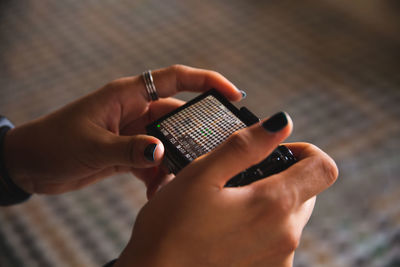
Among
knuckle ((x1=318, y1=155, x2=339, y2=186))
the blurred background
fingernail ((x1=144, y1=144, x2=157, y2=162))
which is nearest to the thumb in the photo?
fingernail ((x1=144, y1=144, x2=157, y2=162))

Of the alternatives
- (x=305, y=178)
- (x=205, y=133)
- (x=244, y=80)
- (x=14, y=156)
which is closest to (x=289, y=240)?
(x=305, y=178)

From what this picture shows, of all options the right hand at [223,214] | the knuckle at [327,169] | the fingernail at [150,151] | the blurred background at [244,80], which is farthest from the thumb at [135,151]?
the blurred background at [244,80]

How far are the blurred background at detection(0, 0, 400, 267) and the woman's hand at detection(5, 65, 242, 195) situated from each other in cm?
25

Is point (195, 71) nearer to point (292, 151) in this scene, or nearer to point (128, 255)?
point (292, 151)

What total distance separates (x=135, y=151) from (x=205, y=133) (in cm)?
11

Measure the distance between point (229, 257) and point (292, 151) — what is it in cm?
19

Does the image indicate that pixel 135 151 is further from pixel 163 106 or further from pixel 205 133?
pixel 163 106

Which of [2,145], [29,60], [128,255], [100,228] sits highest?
[128,255]

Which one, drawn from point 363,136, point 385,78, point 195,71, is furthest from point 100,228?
point 385,78

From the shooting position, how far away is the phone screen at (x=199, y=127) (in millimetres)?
576

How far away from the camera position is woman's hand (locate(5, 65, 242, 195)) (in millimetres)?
709

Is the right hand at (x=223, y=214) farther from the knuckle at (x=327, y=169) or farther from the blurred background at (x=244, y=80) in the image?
the blurred background at (x=244, y=80)

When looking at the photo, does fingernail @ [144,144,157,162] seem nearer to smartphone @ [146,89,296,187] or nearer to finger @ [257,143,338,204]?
smartphone @ [146,89,296,187]

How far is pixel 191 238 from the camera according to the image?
0.45 meters
